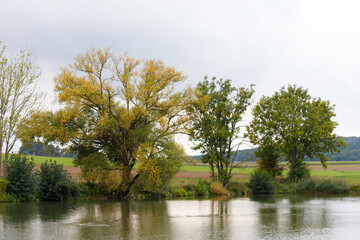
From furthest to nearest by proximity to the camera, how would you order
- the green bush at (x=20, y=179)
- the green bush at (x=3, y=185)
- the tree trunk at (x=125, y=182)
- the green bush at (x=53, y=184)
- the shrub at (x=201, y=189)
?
the shrub at (x=201, y=189), the tree trunk at (x=125, y=182), the green bush at (x=53, y=184), the green bush at (x=20, y=179), the green bush at (x=3, y=185)

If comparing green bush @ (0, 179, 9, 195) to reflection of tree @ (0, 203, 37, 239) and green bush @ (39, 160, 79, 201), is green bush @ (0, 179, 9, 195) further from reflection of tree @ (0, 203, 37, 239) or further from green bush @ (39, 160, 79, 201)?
reflection of tree @ (0, 203, 37, 239)

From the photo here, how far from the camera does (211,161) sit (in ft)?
137

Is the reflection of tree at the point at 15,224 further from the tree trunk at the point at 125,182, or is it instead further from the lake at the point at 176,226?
the tree trunk at the point at 125,182

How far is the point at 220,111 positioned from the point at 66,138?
17.7 metres

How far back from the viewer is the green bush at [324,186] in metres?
43.1

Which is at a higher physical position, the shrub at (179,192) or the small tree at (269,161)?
the small tree at (269,161)

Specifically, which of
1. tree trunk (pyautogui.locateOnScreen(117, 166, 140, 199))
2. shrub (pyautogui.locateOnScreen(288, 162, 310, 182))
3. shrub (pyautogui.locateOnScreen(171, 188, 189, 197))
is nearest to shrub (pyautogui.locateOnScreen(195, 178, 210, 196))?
shrub (pyautogui.locateOnScreen(171, 188, 189, 197))

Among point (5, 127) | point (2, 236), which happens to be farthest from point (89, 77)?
point (2, 236)

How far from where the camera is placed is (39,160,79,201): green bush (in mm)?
29828

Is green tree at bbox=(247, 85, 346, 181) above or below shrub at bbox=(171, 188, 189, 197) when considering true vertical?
above

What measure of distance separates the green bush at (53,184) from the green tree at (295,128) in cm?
2626

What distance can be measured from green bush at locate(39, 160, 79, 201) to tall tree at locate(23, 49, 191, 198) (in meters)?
2.71

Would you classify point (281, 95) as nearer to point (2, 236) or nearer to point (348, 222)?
point (348, 222)

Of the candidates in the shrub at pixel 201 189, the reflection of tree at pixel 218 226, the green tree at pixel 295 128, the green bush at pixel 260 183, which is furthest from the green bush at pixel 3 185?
the green tree at pixel 295 128
